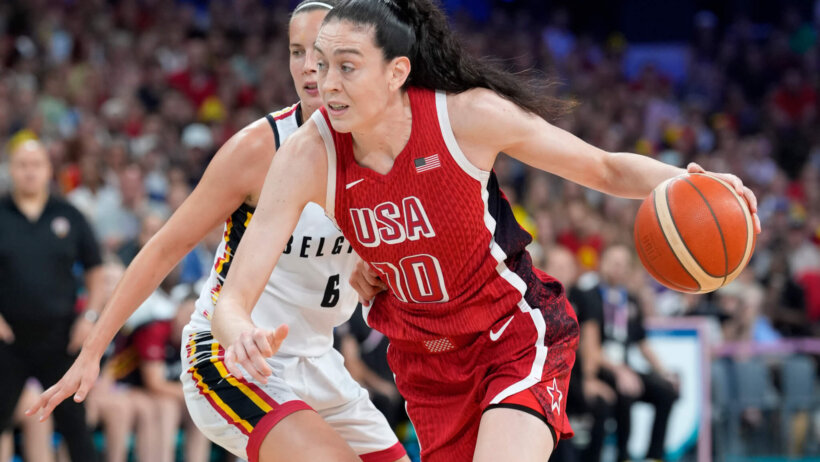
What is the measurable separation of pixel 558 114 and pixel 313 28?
874 mm

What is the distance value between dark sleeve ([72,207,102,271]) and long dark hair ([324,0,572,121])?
3.78m

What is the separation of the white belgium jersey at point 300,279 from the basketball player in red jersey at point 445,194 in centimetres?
35

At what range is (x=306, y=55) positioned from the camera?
3.49m

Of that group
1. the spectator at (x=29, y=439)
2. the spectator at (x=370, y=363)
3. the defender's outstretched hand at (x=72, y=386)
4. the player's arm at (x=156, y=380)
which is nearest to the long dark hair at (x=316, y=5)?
the defender's outstretched hand at (x=72, y=386)

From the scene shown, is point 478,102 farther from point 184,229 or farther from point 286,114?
point 184,229

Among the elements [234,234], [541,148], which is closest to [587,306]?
[234,234]

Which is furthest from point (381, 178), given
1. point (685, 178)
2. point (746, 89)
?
point (746, 89)

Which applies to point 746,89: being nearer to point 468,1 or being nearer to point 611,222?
point 468,1

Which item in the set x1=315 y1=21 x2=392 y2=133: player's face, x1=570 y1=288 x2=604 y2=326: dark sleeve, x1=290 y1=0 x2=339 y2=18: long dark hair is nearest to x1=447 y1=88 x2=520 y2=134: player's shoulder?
x1=315 y1=21 x2=392 y2=133: player's face

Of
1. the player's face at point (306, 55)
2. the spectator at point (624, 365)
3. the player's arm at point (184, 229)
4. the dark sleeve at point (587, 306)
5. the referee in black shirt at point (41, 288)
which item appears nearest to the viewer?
the player's arm at point (184, 229)

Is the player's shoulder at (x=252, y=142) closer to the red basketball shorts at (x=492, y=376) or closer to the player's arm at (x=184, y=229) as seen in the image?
the player's arm at (x=184, y=229)

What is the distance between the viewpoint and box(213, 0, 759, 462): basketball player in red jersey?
2.94m

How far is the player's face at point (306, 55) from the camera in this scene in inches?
136

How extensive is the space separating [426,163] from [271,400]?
89cm
